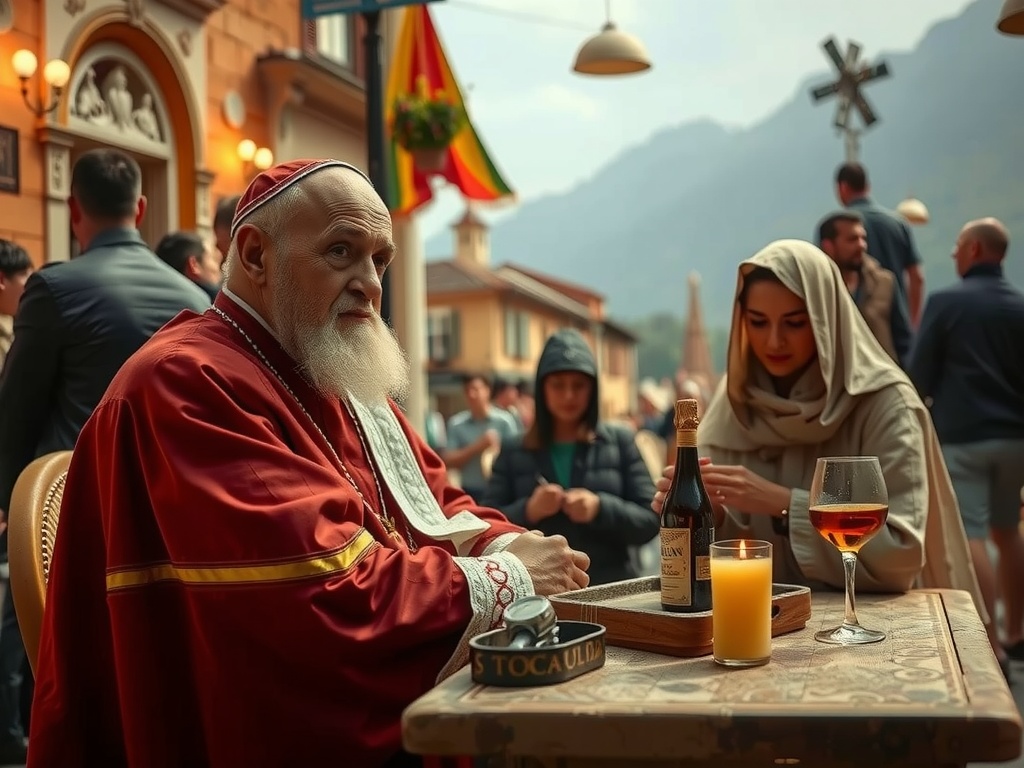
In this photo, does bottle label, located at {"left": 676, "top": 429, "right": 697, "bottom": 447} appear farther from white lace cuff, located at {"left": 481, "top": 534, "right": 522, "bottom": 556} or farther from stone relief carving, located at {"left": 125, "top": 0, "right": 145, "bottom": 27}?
stone relief carving, located at {"left": 125, "top": 0, "right": 145, "bottom": 27}

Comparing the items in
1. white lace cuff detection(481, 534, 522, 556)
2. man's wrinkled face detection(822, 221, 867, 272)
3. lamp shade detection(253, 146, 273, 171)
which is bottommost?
white lace cuff detection(481, 534, 522, 556)

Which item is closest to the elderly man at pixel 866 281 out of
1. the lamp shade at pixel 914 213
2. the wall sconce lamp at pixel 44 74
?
the wall sconce lamp at pixel 44 74

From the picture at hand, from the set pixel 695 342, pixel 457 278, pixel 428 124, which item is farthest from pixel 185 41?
pixel 695 342

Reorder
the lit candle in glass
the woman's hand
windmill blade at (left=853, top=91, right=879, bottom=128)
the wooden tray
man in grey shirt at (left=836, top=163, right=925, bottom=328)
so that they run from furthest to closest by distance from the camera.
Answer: windmill blade at (left=853, top=91, right=879, bottom=128) → man in grey shirt at (left=836, top=163, right=925, bottom=328) → the woman's hand → the wooden tray → the lit candle in glass

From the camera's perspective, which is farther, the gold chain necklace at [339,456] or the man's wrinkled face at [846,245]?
the man's wrinkled face at [846,245]

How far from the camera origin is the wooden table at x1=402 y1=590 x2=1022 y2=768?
1.56m

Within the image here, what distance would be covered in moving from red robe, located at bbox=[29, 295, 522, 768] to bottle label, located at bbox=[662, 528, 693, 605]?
0.38 m

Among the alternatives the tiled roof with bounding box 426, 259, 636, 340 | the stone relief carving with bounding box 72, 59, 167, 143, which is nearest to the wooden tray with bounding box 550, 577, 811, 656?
the stone relief carving with bounding box 72, 59, 167, 143

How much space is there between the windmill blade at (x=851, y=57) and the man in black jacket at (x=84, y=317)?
19.0 metres

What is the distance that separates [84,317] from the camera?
3900 mm

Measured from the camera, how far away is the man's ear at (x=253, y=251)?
2.50 meters

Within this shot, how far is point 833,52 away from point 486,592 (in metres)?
20.7

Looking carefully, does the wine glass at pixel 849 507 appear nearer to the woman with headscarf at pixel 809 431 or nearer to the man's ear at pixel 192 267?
the woman with headscarf at pixel 809 431

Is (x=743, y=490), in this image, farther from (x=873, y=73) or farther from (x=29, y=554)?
(x=873, y=73)
